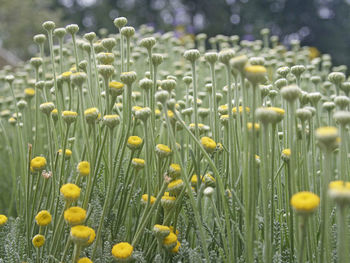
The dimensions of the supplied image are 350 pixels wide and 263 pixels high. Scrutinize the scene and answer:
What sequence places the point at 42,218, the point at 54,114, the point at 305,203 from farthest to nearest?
the point at 54,114 < the point at 42,218 < the point at 305,203

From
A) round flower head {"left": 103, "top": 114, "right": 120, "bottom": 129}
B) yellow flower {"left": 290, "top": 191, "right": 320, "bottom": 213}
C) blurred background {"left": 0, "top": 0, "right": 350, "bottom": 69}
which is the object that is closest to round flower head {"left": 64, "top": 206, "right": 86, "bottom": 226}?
round flower head {"left": 103, "top": 114, "right": 120, "bottom": 129}

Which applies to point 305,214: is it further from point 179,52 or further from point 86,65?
point 179,52

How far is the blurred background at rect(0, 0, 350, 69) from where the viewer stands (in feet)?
32.5

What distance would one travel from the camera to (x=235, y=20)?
37.0 ft

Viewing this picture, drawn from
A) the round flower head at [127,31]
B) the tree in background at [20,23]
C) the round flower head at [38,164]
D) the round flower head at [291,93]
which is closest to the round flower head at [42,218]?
the round flower head at [38,164]

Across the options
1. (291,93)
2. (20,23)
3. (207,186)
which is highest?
(20,23)

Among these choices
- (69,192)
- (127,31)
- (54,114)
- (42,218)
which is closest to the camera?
(69,192)

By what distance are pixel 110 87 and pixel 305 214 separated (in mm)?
594

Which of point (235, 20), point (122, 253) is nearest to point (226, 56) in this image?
point (122, 253)

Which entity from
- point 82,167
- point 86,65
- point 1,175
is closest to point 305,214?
point 82,167

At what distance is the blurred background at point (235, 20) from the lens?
9906mm

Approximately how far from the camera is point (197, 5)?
12328 millimetres

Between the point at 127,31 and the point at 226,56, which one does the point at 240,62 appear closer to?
the point at 226,56

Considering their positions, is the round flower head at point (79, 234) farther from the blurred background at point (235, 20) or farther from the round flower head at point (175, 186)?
the blurred background at point (235, 20)
